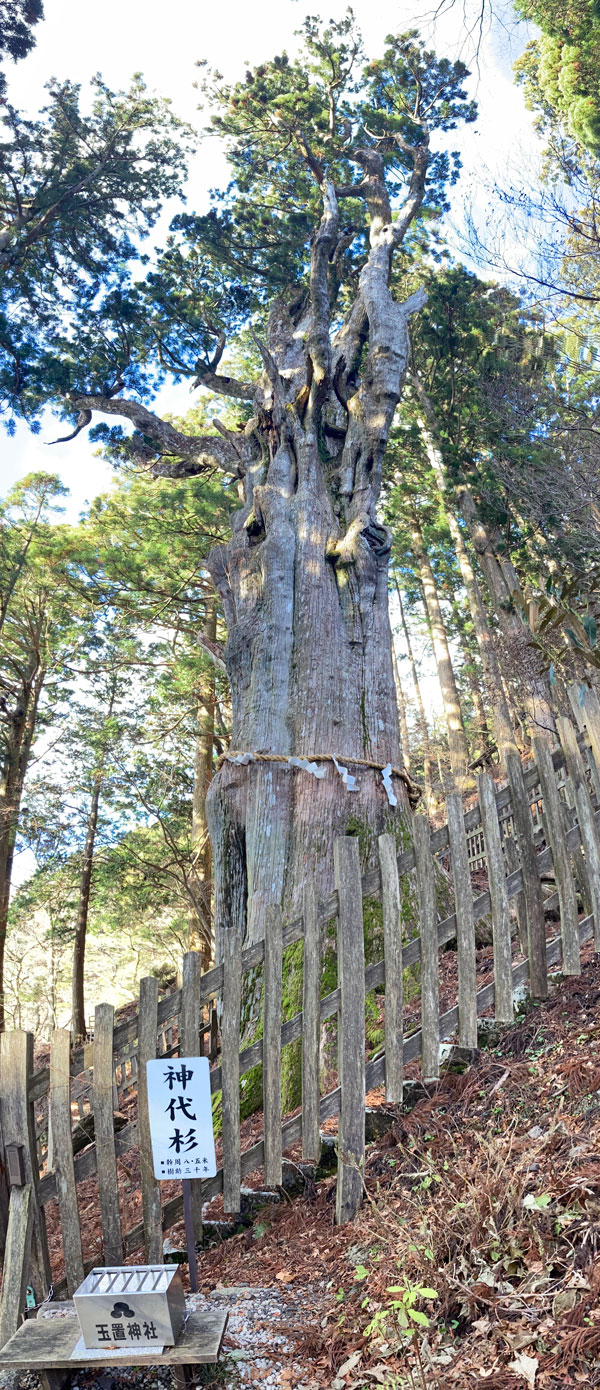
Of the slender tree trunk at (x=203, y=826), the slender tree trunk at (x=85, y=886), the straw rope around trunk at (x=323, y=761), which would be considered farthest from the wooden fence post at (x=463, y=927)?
the slender tree trunk at (x=85, y=886)

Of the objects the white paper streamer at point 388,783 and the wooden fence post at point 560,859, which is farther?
the white paper streamer at point 388,783

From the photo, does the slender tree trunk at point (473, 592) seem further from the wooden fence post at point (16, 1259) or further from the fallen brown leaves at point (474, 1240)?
the wooden fence post at point (16, 1259)

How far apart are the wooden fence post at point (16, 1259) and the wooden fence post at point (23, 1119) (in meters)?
0.04

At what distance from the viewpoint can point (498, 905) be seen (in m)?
3.81

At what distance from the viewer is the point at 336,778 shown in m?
5.65

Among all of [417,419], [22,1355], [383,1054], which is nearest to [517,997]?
[383,1054]

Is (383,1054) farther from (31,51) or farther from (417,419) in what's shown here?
(417,419)

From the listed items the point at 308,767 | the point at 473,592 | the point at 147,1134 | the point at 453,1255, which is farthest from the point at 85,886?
the point at 453,1255

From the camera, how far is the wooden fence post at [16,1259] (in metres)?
2.85

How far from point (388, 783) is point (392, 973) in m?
2.32

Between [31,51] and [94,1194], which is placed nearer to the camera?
[94,1194]

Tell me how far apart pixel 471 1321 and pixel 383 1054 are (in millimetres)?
1385

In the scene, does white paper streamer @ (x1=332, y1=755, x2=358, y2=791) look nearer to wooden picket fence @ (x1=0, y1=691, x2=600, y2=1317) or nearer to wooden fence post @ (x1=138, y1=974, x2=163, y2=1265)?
wooden picket fence @ (x1=0, y1=691, x2=600, y2=1317)

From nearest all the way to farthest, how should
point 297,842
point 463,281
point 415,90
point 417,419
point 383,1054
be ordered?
point 383,1054, point 297,842, point 415,90, point 463,281, point 417,419
